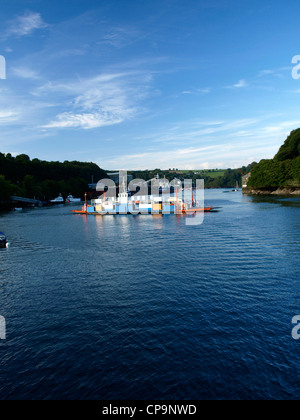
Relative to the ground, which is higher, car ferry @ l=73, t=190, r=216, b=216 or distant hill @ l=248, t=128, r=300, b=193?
distant hill @ l=248, t=128, r=300, b=193

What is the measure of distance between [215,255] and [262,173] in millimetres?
163254

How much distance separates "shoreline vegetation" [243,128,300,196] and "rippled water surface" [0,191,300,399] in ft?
462

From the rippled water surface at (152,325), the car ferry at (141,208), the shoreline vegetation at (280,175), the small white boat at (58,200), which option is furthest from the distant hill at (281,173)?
the rippled water surface at (152,325)

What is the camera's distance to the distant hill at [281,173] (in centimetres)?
16500

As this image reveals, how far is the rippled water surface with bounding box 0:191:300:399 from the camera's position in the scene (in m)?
14.5

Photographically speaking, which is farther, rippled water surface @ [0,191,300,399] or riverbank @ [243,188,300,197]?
riverbank @ [243,188,300,197]

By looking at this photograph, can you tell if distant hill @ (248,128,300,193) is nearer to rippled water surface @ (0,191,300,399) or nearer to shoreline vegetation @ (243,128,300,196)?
shoreline vegetation @ (243,128,300,196)

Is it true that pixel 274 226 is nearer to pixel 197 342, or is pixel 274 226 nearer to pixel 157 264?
pixel 157 264

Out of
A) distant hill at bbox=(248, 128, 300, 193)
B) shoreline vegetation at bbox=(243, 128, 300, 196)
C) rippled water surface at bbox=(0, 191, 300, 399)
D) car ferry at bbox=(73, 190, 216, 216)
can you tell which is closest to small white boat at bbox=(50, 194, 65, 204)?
car ferry at bbox=(73, 190, 216, 216)

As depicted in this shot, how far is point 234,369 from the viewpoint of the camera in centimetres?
1526

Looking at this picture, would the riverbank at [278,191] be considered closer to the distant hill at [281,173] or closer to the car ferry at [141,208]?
the distant hill at [281,173]

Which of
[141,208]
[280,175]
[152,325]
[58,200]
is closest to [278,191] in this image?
[280,175]

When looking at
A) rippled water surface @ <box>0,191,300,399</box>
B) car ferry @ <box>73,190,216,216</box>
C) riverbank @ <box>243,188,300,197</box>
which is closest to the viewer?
rippled water surface @ <box>0,191,300,399</box>

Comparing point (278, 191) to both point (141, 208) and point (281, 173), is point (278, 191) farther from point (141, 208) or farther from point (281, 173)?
point (141, 208)
